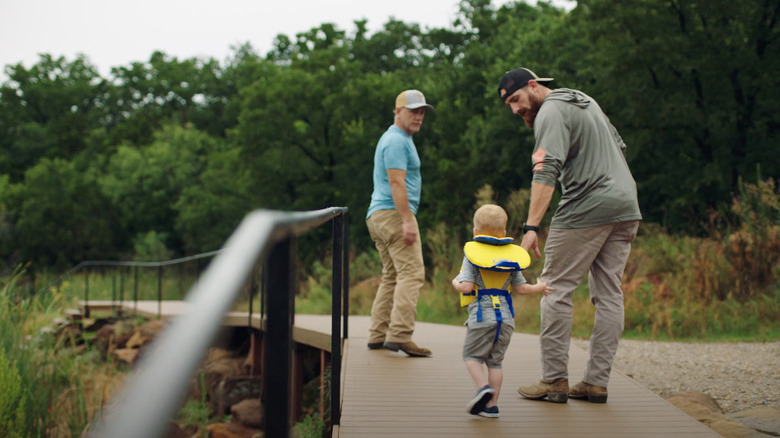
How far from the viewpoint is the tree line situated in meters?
20.5

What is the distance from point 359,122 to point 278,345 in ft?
108

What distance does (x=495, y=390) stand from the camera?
13.2 ft

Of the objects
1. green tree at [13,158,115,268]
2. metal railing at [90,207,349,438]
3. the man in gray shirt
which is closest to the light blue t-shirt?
the man in gray shirt

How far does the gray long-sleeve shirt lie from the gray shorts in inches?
27.4

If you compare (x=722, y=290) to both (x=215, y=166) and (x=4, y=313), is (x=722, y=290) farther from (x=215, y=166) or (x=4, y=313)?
(x=215, y=166)

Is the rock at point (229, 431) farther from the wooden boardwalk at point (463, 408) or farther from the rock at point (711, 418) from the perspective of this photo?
the rock at point (711, 418)

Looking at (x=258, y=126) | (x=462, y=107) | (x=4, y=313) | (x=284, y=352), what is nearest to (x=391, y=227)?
(x=284, y=352)

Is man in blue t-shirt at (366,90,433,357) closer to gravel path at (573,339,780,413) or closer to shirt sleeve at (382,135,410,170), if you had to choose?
shirt sleeve at (382,135,410,170)

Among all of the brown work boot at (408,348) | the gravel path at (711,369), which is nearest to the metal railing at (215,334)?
the brown work boot at (408,348)

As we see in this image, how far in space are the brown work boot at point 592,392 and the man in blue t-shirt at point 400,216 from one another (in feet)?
4.64

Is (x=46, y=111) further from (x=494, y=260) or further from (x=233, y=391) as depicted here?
(x=494, y=260)

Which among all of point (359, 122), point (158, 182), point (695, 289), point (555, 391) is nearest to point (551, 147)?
point (555, 391)

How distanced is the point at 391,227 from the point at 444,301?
18.1 feet

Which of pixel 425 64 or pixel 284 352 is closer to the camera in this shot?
pixel 284 352
